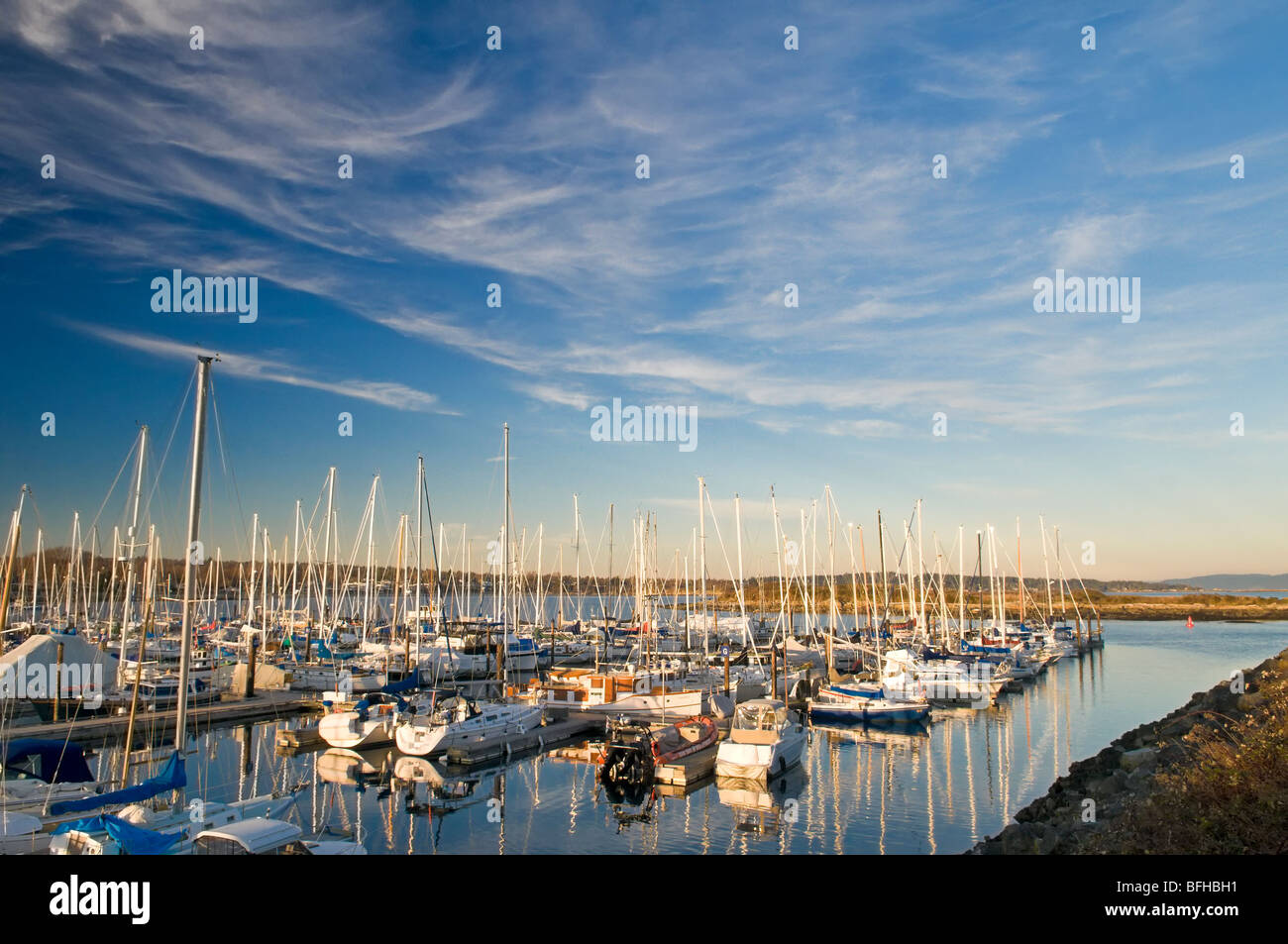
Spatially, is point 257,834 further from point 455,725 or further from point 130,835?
point 455,725

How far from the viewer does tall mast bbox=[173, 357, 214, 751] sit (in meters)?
20.4

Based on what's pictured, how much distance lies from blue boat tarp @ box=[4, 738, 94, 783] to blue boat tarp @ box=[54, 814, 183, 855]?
6887 millimetres

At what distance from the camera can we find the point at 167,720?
120 ft

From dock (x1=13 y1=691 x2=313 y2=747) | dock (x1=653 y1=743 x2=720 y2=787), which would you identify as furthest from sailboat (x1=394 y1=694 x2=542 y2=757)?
dock (x1=13 y1=691 x2=313 y2=747)

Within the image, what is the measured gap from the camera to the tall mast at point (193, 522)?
20.4m

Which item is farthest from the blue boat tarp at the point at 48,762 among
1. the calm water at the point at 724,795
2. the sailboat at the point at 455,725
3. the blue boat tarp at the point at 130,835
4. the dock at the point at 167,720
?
the sailboat at the point at 455,725

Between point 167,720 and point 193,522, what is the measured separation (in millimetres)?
20717

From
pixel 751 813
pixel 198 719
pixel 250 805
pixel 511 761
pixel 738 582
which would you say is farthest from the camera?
pixel 738 582

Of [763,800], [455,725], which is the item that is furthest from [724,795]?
[455,725]

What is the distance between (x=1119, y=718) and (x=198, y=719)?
157 ft

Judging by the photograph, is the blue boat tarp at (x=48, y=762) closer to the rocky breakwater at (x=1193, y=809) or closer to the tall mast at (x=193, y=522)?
the tall mast at (x=193, y=522)
